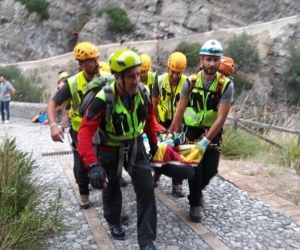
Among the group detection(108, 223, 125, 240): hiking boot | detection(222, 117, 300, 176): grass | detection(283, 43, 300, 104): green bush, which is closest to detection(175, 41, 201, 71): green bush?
detection(283, 43, 300, 104): green bush

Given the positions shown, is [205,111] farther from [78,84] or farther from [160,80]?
[78,84]

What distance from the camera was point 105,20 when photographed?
37.8 meters

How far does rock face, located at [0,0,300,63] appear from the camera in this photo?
3512 cm

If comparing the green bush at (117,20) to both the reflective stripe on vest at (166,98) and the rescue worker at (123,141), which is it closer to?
the reflective stripe on vest at (166,98)

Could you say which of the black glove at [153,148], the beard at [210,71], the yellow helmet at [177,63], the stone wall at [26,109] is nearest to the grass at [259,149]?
the yellow helmet at [177,63]

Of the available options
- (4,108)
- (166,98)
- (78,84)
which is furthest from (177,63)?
(4,108)

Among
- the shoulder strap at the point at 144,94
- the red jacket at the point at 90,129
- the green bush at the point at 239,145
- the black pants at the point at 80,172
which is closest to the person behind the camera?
the red jacket at the point at 90,129

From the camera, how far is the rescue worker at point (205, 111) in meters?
4.30

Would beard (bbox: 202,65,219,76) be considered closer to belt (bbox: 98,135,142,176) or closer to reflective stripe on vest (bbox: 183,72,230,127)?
reflective stripe on vest (bbox: 183,72,230,127)

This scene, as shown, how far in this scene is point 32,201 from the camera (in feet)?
13.6

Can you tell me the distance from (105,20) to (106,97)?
3561 centimetres

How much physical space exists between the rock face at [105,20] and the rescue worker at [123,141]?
3167 centimetres

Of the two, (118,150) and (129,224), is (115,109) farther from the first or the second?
(129,224)

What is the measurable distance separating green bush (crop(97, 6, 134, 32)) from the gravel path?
107 ft
